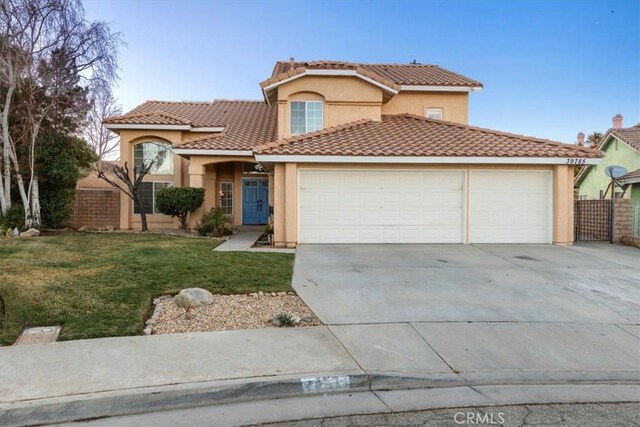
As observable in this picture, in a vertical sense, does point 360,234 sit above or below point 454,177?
below

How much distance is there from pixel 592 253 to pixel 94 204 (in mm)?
18403

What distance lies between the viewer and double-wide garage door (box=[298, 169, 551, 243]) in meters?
12.7

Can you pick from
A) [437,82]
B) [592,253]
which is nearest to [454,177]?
[592,253]

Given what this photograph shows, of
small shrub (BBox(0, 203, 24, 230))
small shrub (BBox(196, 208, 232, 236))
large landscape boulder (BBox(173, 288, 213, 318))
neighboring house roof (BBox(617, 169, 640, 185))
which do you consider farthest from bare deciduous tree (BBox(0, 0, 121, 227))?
neighboring house roof (BBox(617, 169, 640, 185))

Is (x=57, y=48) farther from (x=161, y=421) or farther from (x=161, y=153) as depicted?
(x=161, y=421)

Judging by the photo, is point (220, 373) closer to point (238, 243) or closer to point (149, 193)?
point (238, 243)

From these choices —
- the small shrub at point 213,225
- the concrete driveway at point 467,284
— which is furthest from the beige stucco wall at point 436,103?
the small shrub at point 213,225

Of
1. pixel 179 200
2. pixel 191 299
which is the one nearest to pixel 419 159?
pixel 191 299

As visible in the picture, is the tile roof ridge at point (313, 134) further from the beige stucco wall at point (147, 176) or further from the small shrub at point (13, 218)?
the small shrub at point (13, 218)

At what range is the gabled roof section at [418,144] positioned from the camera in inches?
482

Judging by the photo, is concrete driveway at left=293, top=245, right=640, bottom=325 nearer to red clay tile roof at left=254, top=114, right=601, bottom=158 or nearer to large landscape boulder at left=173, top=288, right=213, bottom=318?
large landscape boulder at left=173, top=288, right=213, bottom=318

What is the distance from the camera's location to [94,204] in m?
17.9

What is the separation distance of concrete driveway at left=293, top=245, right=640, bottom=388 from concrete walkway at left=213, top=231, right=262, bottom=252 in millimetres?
1969

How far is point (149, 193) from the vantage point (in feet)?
59.8
